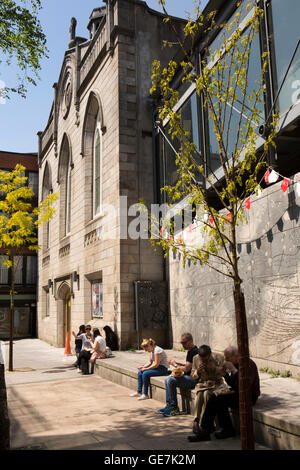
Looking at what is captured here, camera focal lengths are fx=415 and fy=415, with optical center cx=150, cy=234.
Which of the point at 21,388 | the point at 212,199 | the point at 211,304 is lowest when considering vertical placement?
the point at 21,388

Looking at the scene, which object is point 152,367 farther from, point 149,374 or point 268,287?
point 268,287

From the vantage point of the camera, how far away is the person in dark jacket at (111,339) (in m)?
13.5

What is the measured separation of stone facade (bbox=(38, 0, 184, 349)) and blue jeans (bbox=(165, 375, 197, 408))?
643 centimetres

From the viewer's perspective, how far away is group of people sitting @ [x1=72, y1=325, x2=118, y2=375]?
1210cm

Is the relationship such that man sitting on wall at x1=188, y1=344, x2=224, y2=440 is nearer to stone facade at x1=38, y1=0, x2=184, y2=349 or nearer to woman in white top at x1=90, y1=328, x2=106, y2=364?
woman in white top at x1=90, y1=328, x2=106, y2=364

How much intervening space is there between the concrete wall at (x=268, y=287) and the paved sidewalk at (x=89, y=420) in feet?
7.36

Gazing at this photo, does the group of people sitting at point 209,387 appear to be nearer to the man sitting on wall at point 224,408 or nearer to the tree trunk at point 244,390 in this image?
the man sitting on wall at point 224,408


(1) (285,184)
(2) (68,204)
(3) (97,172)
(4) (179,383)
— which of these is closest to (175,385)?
(4) (179,383)

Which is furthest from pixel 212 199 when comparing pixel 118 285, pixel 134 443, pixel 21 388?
pixel 134 443

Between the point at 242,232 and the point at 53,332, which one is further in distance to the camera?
the point at 53,332

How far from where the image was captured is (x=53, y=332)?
22.8m

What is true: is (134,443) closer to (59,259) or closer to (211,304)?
(211,304)

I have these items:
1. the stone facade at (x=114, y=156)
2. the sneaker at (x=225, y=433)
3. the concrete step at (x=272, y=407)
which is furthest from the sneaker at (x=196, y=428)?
the stone facade at (x=114, y=156)
